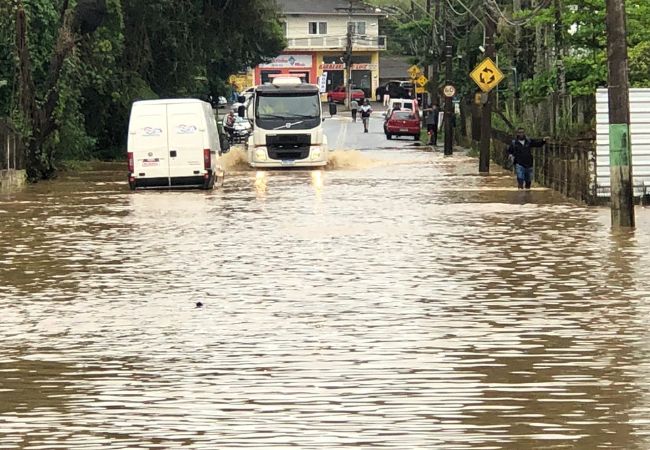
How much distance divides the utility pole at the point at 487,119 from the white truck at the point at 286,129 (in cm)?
570

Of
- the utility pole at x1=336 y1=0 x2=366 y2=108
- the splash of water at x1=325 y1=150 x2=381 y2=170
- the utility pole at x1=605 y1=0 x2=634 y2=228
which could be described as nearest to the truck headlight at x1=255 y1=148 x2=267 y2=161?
the splash of water at x1=325 y1=150 x2=381 y2=170

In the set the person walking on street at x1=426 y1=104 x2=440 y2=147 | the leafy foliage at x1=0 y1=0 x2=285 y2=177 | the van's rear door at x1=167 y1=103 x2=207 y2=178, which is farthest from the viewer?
the person walking on street at x1=426 y1=104 x2=440 y2=147

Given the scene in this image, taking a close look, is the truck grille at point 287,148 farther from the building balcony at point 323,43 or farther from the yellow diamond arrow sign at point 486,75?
the building balcony at point 323,43

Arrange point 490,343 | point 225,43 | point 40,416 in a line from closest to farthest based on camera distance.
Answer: point 40,416 → point 490,343 → point 225,43

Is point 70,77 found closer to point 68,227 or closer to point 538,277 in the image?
point 68,227

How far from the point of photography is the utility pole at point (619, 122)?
2430 centimetres

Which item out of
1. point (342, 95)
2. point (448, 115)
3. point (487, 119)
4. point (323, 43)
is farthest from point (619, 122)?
point (323, 43)

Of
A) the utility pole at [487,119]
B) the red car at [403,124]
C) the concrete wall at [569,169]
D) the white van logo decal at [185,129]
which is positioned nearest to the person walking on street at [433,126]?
the red car at [403,124]

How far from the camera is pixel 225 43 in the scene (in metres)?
61.9

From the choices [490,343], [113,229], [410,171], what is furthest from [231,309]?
[410,171]

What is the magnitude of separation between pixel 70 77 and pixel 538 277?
31955 millimetres

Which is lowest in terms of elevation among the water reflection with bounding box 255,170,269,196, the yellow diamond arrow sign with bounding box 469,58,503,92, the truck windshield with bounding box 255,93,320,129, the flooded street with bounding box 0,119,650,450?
the flooded street with bounding box 0,119,650,450

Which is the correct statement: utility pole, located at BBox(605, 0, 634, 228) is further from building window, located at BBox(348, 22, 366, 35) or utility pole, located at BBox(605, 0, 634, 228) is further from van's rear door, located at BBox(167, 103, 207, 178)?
building window, located at BBox(348, 22, 366, 35)

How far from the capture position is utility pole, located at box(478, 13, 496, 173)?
44562 millimetres
